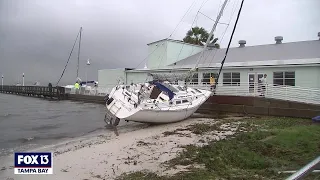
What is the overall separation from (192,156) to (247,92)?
44.0 ft

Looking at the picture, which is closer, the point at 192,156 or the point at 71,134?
the point at 192,156

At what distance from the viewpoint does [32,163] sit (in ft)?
23.7

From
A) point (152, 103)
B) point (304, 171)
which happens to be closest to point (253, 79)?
point (152, 103)

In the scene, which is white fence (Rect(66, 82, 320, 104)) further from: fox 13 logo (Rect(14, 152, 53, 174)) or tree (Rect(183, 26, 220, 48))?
tree (Rect(183, 26, 220, 48))

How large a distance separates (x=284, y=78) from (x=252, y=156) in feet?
48.4

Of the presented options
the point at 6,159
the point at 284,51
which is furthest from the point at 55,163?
the point at 284,51

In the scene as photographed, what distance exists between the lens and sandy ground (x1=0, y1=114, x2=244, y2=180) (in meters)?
8.17

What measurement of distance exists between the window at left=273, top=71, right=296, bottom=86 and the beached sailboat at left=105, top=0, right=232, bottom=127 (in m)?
6.47

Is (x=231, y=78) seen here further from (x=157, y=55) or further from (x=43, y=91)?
(x=43, y=91)

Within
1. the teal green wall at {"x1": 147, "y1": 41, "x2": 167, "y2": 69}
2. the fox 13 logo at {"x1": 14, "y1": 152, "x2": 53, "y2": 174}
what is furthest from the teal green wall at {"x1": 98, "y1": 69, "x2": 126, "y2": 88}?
the fox 13 logo at {"x1": 14, "y1": 152, "x2": 53, "y2": 174}

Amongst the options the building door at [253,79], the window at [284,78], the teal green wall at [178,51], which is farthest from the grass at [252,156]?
the teal green wall at [178,51]

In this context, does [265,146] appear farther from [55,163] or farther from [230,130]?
[55,163]

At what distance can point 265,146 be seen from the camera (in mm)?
9234

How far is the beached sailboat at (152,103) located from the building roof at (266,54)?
8.22 meters
